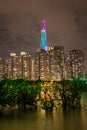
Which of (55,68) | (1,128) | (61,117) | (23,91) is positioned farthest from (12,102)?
(55,68)

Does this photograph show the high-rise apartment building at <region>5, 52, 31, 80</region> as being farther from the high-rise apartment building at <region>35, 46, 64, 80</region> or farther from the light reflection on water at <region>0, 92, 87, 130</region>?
the light reflection on water at <region>0, 92, 87, 130</region>

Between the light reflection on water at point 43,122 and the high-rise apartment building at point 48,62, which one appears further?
the high-rise apartment building at point 48,62

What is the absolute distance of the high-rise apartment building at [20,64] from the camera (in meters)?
137

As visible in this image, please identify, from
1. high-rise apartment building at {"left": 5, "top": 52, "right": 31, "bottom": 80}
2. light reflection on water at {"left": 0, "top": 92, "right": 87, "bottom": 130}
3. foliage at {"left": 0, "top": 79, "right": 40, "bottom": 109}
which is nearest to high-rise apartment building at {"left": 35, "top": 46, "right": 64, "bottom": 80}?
high-rise apartment building at {"left": 5, "top": 52, "right": 31, "bottom": 80}

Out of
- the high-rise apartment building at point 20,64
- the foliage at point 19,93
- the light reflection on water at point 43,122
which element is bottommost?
the light reflection on water at point 43,122

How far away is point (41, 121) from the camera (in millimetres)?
29281

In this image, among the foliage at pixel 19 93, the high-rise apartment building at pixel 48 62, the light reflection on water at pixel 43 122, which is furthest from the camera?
the high-rise apartment building at pixel 48 62

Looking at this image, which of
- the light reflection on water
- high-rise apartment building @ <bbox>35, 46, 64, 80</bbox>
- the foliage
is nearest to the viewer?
the light reflection on water

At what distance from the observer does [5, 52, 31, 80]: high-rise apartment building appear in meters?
137

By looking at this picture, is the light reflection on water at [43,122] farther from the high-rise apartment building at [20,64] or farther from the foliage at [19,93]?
the high-rise apartment building at [20,64]

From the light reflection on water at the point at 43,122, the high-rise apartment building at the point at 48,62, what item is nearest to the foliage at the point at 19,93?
the light reflection on water at the point at 43,122

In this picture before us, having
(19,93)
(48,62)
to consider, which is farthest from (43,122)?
(48,62)

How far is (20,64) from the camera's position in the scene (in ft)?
473

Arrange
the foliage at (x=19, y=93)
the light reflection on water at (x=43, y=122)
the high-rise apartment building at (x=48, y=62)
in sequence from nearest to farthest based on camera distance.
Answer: the light reflection on water at (x=43, y=122)
the foliage at (x=19, y=93)
the high-rise apartment building at (x=48, y=62)
